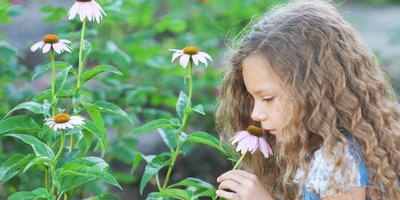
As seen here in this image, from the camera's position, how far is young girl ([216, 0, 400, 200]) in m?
2.23

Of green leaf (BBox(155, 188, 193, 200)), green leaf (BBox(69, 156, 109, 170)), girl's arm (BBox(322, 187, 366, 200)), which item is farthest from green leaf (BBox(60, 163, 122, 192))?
girl's arm (BBox(322, 187, 366, 200))

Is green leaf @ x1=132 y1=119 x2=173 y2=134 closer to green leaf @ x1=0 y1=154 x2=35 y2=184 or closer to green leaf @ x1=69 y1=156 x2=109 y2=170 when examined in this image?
green leaf @ x1=69 y1=156 x2=109 y2=170

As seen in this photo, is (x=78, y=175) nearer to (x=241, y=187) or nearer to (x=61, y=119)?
(x=61, y=119)

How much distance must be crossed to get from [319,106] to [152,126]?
41cm

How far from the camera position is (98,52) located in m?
3.09

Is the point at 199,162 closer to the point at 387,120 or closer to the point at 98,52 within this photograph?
the point at 98,52

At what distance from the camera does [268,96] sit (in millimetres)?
2223

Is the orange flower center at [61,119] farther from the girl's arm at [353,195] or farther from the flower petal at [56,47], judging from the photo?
the girl's arm at [353,195]

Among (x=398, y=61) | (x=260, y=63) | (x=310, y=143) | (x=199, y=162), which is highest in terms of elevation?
(x=260, y=63)

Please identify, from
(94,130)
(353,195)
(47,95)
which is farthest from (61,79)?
(353,195)

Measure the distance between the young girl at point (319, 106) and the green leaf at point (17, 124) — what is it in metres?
0.49

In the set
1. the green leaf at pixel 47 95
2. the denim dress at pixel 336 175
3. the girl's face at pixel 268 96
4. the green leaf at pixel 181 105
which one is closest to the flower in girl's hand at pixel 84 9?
the green leaf at pixel 47 95

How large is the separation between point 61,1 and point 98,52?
1.75 meters

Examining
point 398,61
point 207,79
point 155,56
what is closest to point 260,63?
point 155,56
